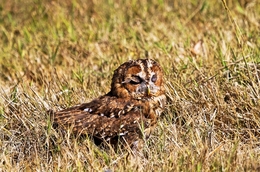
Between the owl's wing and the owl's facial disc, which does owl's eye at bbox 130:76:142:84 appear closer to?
the owl's facial disc

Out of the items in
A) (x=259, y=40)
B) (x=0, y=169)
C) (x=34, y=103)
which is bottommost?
(x=0, y=169)

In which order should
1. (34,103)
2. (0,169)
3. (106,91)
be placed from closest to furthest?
1. (0,169)
2. (34,103)
3. (106,91)

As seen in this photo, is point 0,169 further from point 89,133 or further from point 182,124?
point 182,124

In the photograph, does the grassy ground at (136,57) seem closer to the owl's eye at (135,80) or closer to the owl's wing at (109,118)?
the owl's wing at (109,118)

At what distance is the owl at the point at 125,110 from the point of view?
548 cm

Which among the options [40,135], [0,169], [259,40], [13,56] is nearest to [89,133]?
[40,135]

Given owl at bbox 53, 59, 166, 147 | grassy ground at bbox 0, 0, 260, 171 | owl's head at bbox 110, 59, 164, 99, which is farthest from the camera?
owl's head at bbox 110, 59, 164, 99

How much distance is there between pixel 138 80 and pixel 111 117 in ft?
1.34

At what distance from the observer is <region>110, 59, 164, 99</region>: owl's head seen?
5.73 metres

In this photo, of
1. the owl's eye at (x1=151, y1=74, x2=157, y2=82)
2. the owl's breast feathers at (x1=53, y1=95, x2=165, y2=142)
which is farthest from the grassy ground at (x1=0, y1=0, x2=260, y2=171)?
the owl's eye at (x1=151, y1=74, x2=157, y2=82)

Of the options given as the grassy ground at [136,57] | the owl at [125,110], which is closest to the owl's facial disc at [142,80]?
the owl at [125,110]

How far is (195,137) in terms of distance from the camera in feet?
17.2

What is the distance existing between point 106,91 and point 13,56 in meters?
2.00

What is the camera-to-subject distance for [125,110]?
18.4 feet
